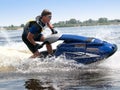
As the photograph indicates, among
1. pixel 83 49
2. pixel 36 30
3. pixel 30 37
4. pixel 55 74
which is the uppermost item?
pixel 36 30

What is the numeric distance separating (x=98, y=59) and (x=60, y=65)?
3.99 ft

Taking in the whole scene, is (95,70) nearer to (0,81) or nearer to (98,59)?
(98,59)

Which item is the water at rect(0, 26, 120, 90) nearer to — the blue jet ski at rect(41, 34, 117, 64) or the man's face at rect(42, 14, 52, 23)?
the blue jet ski at rect(41, 34, 117, 64)

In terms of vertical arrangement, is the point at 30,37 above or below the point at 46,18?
below

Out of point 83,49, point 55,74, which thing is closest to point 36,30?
point 83,49

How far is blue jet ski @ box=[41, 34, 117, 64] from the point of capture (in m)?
9.89

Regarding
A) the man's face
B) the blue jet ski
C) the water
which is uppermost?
the man's face

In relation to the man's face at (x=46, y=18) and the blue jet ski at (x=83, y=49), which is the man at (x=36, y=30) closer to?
the man's face at (x=46, y=18)

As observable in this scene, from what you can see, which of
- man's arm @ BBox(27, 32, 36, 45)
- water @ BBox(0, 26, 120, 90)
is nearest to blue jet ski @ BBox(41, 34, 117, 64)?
water @ BBox(0, 26, 120, 90)

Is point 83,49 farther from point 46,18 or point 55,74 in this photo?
point 46,18

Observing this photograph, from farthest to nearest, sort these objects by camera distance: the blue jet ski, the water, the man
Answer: the man < the blue jet ski < the water

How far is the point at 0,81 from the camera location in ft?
28.3

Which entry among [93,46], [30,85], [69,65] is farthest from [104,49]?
[30,85]

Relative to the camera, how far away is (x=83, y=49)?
10.1 m
